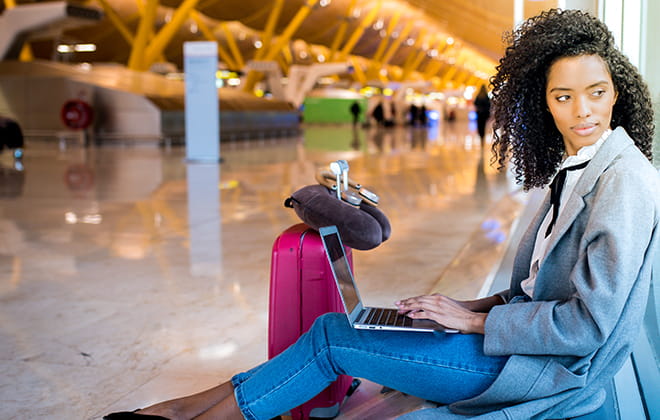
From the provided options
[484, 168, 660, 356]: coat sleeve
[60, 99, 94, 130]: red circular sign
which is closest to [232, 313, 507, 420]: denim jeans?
[484, 168, 660, 356]: coat sleeve

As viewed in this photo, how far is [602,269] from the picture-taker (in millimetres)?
1548

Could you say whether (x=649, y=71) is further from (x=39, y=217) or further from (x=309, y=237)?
(x=39, y=217)

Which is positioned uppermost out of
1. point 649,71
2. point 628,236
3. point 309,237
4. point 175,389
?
point 649,71

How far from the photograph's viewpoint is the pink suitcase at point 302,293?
2.44m

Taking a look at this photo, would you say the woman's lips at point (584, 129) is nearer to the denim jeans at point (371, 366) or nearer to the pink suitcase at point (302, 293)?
the denim jeans at point (371, 366)

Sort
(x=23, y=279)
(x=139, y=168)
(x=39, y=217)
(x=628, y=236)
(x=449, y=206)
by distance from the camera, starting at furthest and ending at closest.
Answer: (x=139, y=168) < (x=449, y=206) < (x=39, y=217) < (x=23, y=279) < (x=628, y=236)

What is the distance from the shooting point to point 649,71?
2.52 meters

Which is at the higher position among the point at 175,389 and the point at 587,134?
the point at 587,134

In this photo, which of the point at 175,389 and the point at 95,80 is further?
the point at 95,80

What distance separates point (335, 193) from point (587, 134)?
3.32 feet

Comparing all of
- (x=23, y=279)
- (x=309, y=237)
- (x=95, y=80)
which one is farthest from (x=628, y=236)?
(x=95, y=80)

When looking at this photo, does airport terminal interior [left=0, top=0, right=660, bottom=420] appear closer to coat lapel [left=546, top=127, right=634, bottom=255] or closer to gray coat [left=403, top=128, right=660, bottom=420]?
gray coat [left=403, top=128, right=660, bottom=420]

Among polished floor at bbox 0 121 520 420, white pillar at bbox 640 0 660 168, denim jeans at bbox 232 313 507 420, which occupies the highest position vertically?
white pillar at bbox 640 0 660 168

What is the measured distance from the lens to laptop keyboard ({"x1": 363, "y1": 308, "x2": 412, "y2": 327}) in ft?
6.21
